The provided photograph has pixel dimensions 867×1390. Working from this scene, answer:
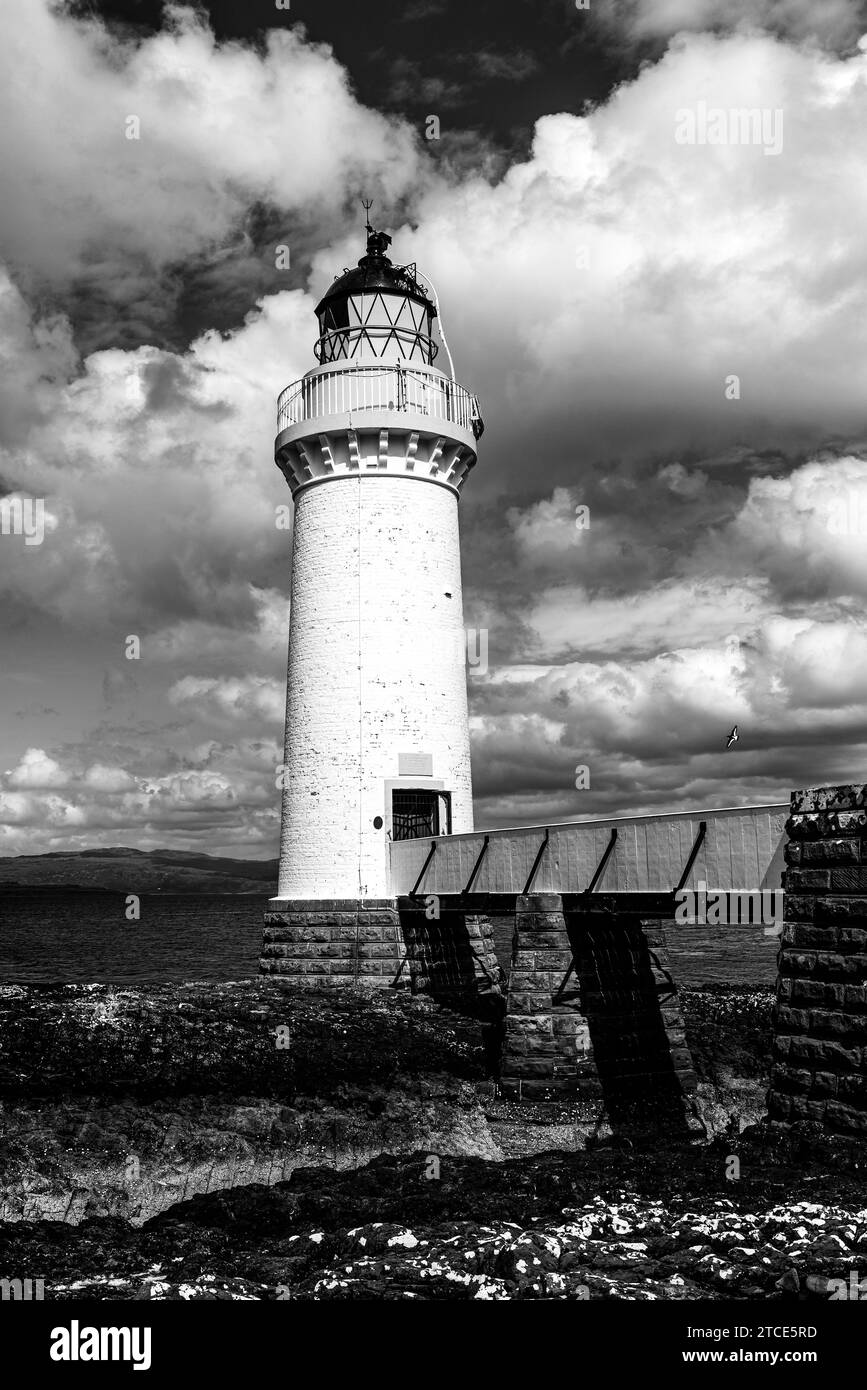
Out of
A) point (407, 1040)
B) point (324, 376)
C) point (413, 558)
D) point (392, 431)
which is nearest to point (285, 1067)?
point (407, 1040)

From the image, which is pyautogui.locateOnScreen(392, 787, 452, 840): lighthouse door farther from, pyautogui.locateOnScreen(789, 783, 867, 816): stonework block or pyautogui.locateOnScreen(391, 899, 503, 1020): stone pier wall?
pyautogui.locateOnScreen(789, 783, 867, 816): stonework block

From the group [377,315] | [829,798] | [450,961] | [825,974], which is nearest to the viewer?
[825,974]

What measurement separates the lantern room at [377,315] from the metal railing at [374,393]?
520 mm

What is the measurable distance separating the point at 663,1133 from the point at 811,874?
6.62 m

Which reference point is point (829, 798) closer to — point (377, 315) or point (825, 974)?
point (825, 974)

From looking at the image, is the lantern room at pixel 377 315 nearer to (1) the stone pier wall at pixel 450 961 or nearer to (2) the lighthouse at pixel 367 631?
(2) the lighthouse at pixel 367 631

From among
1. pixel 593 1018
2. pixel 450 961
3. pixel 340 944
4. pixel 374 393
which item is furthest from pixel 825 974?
pixel 374 393

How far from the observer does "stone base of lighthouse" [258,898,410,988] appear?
2242 cm

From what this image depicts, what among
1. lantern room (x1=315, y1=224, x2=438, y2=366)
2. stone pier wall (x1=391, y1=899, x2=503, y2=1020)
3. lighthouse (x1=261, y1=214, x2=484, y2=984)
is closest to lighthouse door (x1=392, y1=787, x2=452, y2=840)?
lighthouse (x1=261, y1=214, x2=484, y2=984)

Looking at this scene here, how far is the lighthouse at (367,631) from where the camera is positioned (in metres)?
23.3

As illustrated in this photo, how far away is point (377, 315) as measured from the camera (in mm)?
25109

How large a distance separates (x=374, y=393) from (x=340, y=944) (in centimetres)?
1220
